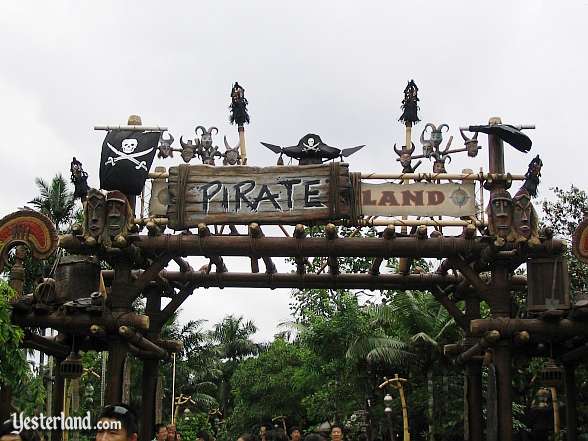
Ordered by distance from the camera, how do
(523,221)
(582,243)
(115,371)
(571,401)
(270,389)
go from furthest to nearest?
(270,389), (571,401), (582,243), (115,371), (523,221)

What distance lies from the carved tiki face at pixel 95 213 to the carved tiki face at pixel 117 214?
7cm

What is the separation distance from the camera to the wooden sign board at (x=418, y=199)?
1126 cm

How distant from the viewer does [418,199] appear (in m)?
11.3

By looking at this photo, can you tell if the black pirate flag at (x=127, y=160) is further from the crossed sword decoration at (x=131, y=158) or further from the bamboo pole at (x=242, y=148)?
the bamboo pole at (x=242, y=148)

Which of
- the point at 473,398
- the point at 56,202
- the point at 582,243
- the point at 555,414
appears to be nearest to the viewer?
the point at 582,243

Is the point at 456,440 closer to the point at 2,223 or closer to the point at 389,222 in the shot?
the point at 389,222

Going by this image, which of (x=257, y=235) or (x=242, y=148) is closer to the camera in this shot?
(x=257, y=235)

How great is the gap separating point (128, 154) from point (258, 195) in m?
2.02

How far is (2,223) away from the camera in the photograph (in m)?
11.3

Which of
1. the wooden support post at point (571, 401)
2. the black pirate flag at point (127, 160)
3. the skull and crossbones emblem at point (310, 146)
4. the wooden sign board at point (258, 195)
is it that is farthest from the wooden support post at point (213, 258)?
the wooden support post at point (571, 401)

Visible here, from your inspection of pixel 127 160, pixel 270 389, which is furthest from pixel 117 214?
pixel 270 389

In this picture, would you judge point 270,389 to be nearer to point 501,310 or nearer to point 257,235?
point 501,310

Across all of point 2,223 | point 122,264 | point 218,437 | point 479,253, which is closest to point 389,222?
point 479,253

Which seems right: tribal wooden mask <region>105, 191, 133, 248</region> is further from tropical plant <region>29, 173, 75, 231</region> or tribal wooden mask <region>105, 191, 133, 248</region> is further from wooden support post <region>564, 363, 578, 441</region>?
tropical plant <region>29, 173, 75, 231</region>
